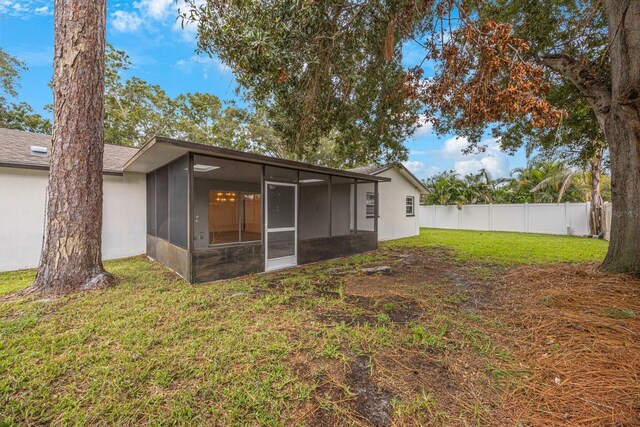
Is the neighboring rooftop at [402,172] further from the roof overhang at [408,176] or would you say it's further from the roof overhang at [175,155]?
the roof overhang at [175,155]

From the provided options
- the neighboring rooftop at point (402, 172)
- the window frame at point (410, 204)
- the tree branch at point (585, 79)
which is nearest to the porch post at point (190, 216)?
the tree branch at point (585, 79)

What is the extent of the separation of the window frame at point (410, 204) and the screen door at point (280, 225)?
846 centimetres

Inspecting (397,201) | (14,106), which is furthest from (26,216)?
(14,106)

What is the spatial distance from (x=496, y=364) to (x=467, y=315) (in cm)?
128

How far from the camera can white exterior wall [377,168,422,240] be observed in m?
12.6

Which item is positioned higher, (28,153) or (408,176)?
(408,176)

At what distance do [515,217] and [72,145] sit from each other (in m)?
18.7

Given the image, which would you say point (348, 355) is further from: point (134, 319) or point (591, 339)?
point (134, 319)

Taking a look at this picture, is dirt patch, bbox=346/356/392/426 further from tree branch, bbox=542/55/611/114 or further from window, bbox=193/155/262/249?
window, bbox=193/155/262/249

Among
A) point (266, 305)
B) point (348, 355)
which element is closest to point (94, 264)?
point (266, 305)

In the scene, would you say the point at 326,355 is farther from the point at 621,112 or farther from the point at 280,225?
the point at 621,112

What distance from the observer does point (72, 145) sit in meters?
4.71

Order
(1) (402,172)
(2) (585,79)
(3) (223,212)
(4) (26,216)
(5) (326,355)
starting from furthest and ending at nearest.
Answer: (1) (402,172), (3) (223,212), (4) (26,216), (2) (585,79), (5) (326,355)

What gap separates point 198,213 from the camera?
1009 centimetres
